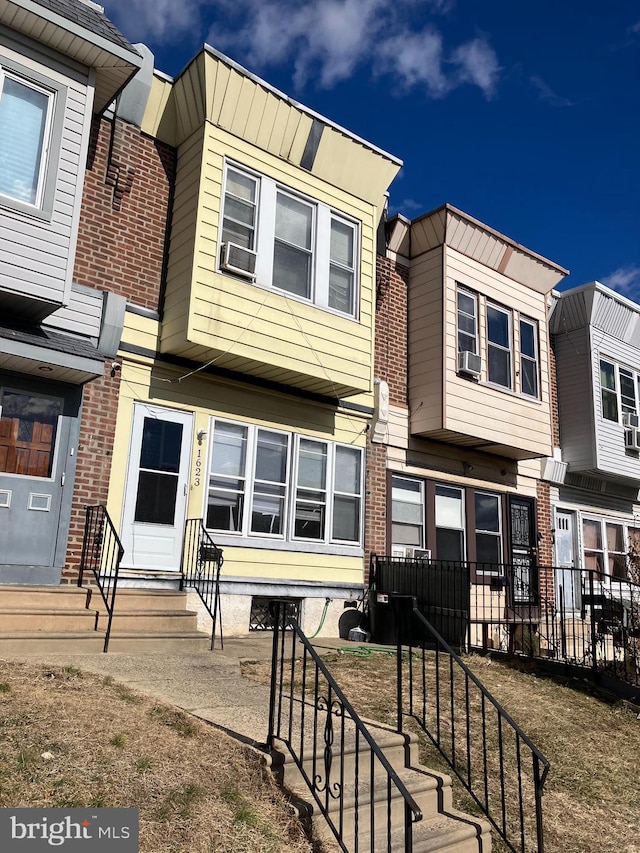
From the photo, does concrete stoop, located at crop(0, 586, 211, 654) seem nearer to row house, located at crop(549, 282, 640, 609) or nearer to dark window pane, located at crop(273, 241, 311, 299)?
dark window pane, located at crop(273, 241, 311, 299)

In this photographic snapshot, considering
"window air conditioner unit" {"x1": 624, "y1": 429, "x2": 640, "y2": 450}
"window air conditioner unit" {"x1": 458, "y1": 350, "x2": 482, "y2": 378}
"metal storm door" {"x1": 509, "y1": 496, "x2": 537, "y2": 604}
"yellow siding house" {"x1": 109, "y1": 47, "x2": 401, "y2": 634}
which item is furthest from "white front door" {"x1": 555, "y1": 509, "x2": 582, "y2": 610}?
"yellow siding house" {"x1": 109, "y1": 47, "x2": 401, "y2": 634}

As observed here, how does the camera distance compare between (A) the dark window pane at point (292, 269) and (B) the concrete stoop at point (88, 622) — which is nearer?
(B) the concrete stoop at point (88, 622)

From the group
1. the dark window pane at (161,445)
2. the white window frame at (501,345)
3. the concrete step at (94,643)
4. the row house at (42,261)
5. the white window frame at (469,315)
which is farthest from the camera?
the white window frame at (501,345)

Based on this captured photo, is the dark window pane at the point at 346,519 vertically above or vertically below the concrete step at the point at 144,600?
above

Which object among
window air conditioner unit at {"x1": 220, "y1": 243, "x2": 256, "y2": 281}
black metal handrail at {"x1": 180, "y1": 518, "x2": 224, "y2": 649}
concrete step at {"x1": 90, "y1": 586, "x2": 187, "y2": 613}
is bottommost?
concrete step at {"x1": 90, "y1": 586, "x2": 187, "y2": 613}

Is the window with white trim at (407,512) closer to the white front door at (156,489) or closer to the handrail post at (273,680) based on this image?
the white front door at (156,489)

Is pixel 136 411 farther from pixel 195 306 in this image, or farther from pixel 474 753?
pixel 474 753

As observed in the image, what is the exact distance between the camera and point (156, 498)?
1037cm

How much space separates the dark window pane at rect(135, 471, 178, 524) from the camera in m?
10.2

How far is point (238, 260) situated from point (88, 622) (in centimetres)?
563

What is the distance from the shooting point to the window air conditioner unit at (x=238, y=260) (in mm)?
10750

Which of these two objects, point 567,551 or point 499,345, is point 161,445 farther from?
point 567,551

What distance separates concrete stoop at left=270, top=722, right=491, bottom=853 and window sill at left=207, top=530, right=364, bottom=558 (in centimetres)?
570

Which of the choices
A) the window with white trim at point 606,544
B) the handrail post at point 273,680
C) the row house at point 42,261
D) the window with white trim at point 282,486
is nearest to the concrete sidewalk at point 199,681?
the handrail post at point 273,680
